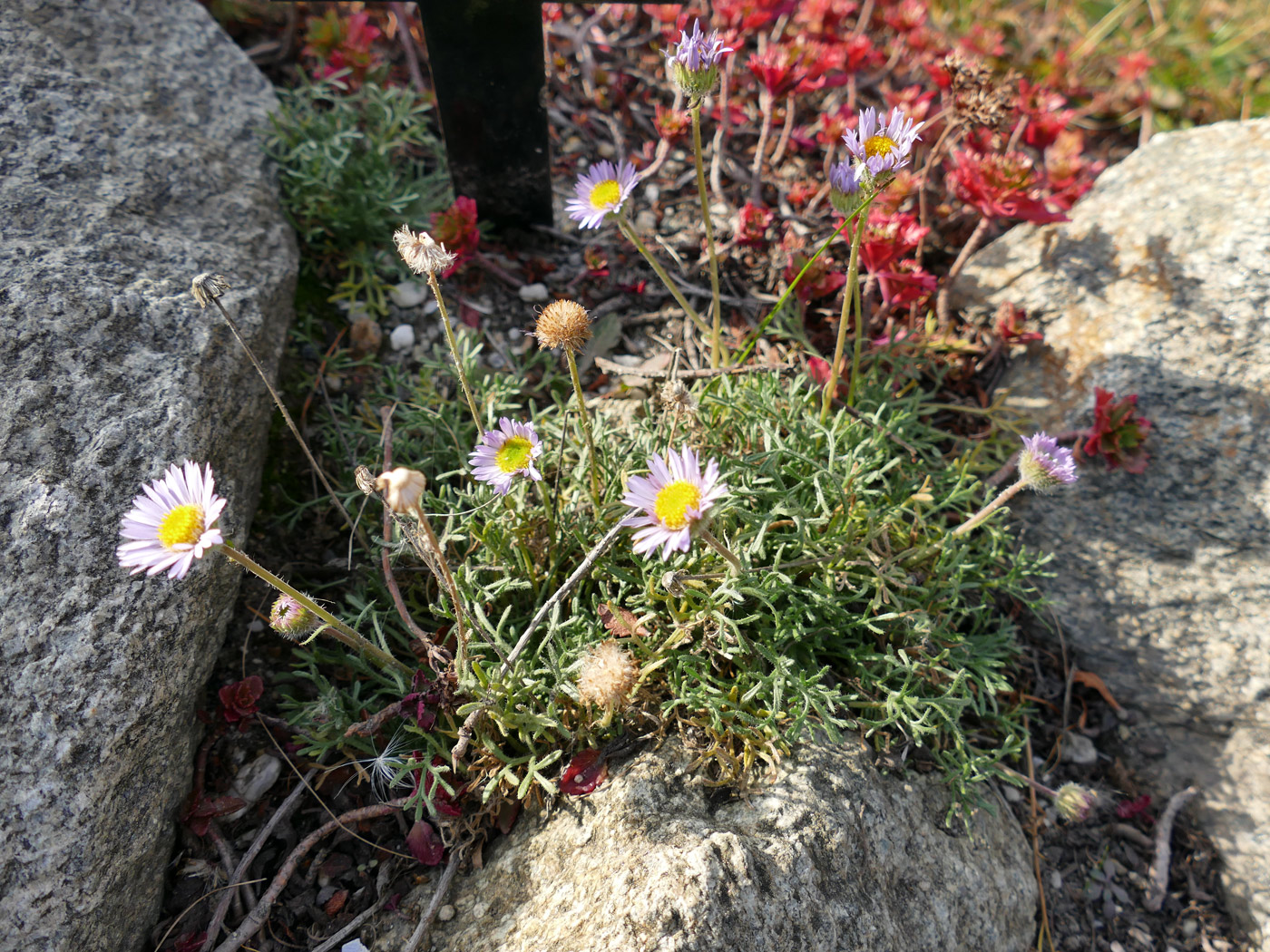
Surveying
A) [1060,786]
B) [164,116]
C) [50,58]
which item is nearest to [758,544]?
[1060,786]

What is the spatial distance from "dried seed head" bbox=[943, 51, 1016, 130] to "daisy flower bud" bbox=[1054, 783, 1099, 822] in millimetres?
2047

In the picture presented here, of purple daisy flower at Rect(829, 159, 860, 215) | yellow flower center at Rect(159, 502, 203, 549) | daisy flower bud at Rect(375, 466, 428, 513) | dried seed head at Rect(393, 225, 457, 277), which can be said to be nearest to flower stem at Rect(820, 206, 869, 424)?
purple daisy flower at Rect(829, 159, 860, 215)

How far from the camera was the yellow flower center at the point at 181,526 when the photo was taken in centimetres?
134

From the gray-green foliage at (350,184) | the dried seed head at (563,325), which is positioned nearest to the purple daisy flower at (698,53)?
the dried seed head at (563,325)

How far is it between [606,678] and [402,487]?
701mm

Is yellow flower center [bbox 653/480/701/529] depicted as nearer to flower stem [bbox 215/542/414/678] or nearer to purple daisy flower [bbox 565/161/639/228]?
flower stem [bbox 215/542/414/678]

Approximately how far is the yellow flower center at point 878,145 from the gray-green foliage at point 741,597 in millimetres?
649

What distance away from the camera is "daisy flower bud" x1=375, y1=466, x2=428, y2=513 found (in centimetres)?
117

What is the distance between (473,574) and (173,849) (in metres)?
0.91

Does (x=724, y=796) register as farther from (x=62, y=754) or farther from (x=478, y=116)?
(x=478, y=116)

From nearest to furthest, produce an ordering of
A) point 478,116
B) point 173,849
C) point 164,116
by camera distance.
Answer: point 173,849 → point 164,116 → point 478,116

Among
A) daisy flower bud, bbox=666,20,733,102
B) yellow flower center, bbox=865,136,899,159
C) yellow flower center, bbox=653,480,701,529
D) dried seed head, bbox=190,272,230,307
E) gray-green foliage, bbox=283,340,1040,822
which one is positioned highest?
daisy flower bud, bbox=666,20,733,102

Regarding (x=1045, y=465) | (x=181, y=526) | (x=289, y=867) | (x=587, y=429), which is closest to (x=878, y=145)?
(x=1045, y=465)

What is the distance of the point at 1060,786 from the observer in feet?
7.46
